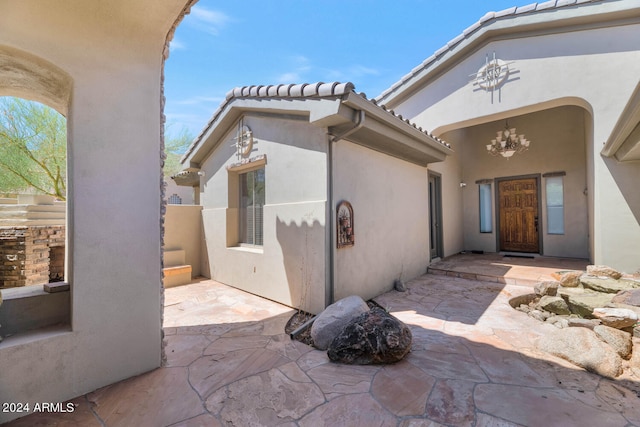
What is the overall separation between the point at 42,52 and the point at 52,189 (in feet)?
41.1

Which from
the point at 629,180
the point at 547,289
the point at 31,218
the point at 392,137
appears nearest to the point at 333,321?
the point at 392,137

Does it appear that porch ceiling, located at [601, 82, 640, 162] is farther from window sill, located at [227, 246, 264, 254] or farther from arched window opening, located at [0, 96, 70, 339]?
arched window opening, located at [0, 96, 70, 339]

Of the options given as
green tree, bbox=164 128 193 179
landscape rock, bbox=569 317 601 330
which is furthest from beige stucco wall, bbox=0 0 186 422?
green tree, bbox=164 128 193 179

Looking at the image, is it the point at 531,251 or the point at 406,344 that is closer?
the point at 406,344

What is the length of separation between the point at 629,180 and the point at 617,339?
13.7ft

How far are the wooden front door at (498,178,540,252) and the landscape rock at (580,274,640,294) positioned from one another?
4.26m

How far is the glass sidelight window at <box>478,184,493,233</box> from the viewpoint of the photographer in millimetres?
10039

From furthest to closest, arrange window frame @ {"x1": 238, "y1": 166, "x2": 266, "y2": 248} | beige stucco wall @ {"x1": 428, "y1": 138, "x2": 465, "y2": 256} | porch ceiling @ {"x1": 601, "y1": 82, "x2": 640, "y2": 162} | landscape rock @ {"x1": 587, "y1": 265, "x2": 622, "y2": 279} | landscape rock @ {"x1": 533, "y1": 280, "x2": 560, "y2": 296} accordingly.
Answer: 1. beige stucco wall @ {"x1": 428, "y1": 138, "x2": 465, "y2": 256}
2. window frame @ {"x1": 238, "y1": 166, "x2": 266, "y2": 248}
3. landscape rock @ {"x1": 587, "y1": 265, "x2": 622, "y2": 279}
4. landscape rock @ {"x1": 533, "y1": 280, "x2": 560, "y2": 296}
5. porch ceiling @ {"x1": 601, "y1": 82, "x2": 640, "y2": 162}

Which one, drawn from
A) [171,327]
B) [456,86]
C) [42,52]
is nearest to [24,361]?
[171,327]

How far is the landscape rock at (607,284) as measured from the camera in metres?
4.81

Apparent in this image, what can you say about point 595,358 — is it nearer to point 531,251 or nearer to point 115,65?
point 115,65

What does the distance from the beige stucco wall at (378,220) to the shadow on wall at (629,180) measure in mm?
3932

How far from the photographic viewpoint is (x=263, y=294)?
593 centimetres

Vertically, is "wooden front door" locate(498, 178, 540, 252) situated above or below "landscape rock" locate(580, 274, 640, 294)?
above
